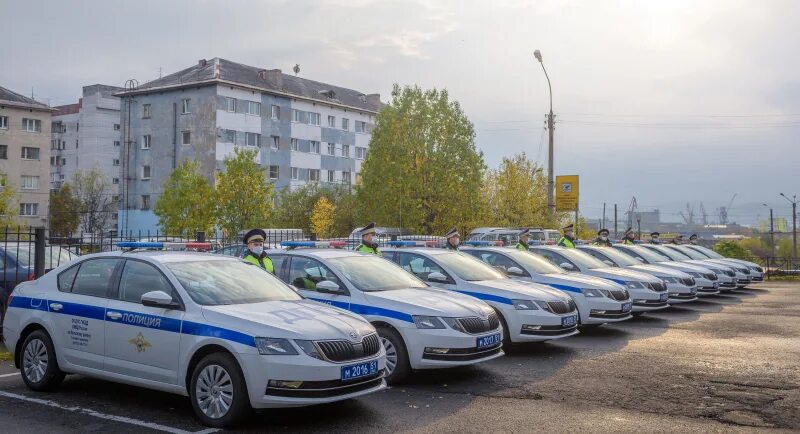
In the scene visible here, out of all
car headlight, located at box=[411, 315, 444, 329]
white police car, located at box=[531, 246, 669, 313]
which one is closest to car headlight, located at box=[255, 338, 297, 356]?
car headlight, located at box=[411, 315, 444, 329]

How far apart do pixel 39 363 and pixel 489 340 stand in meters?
4.92

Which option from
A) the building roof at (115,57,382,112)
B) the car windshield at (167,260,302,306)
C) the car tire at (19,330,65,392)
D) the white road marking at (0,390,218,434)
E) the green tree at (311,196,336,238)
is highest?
the building roof at (115,57,382,112)

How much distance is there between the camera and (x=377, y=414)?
24.6ft

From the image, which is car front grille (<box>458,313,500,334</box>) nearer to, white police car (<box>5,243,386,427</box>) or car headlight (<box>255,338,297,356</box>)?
white police car (<box>5,243,386,427</box>)

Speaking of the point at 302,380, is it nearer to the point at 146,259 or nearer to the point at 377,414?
the point at 377,414

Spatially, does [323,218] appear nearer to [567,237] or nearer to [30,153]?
[30,153]

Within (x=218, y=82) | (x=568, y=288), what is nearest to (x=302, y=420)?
(x=568, y=288)

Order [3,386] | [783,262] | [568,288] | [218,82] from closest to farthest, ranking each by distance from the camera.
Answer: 1. [3,386]
2. [568,288]
3. [783,262]
4. [218,82]

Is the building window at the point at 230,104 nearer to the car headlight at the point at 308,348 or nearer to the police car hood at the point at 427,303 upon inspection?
the police car hood at the point at 427,303

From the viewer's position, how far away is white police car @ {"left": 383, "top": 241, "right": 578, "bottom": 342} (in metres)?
11.0

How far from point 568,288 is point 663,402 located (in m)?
5.40

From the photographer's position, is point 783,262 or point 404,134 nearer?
point 404,134

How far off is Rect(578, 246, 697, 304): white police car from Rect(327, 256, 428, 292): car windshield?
8699mm

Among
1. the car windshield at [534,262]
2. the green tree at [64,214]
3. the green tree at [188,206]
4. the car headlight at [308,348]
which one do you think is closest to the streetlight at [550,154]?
the car windshield at [534,262]
